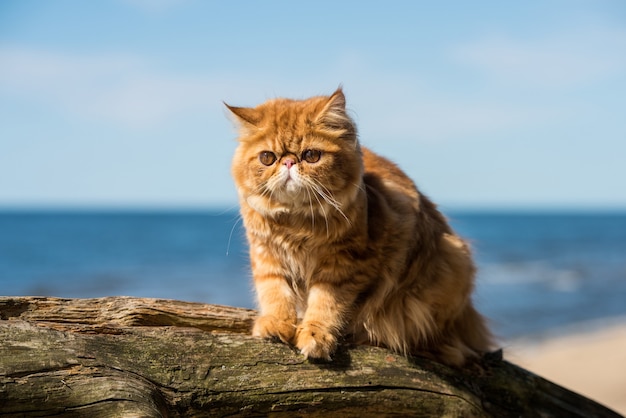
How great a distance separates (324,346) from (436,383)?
0.55 m

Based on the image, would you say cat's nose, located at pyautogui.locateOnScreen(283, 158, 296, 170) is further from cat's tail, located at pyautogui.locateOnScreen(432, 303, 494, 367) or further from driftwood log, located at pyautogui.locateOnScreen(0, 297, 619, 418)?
cat's tail, located at pyautogui.locateOnScreen(432, 303, 494, 367)

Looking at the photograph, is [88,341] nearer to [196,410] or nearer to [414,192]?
[196,410]

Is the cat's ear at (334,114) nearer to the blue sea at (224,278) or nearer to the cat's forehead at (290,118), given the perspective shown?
the cat's forehead at (290,118)

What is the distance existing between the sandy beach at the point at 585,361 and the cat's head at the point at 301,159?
4.48 meters

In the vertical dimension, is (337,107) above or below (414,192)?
above

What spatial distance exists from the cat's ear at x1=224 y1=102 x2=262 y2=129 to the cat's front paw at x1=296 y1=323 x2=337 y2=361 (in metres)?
0.92

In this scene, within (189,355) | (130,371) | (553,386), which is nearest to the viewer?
(130,371)

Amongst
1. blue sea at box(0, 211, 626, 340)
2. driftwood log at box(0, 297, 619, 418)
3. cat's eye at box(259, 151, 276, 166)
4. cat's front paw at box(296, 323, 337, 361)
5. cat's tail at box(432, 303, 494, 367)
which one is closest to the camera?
driftwood log at box(0, 297, 619, 418)

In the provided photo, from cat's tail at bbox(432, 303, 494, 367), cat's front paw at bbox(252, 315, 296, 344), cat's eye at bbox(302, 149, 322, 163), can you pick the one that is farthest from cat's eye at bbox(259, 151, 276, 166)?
cat's tail at bbox(432, 303, 494, 367)

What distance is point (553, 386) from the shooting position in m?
3.11

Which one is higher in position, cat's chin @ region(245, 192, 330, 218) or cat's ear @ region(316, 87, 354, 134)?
cat's ear @ region(316, 87, 354, 134)

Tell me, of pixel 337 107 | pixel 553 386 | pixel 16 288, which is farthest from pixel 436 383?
pixel 16 288

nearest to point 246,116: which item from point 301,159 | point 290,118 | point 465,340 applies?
point 290,118

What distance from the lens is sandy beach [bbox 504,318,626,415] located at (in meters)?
7.07
